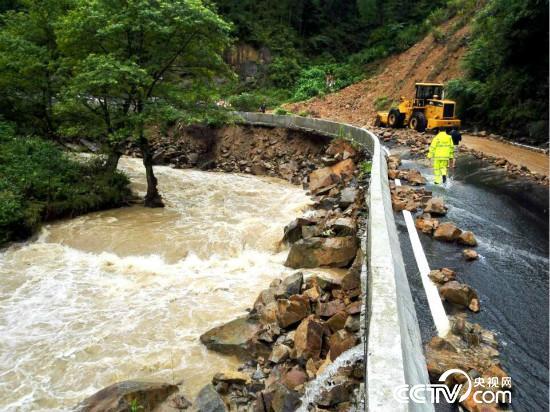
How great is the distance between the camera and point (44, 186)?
498 inches

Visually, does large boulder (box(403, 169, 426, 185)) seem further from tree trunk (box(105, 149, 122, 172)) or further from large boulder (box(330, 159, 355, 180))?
tree trunk (box(105, 149, 122, 172))

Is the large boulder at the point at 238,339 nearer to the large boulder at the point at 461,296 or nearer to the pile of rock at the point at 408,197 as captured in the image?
the large boulder at the point at 461,296

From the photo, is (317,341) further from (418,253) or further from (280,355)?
(418,253)

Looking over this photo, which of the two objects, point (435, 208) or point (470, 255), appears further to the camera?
point (435, 208)

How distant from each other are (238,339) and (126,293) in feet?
→ 10.3

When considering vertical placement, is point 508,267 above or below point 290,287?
above

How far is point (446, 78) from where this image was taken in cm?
2900

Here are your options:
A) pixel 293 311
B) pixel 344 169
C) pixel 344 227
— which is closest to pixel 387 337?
pixel 293 311

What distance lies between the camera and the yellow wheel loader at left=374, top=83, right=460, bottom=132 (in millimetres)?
19391

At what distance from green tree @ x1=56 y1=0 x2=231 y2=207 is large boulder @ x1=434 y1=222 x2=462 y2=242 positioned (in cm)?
845

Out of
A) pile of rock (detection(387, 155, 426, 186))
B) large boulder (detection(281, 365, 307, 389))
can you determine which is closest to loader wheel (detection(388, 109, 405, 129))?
pile of rock (detection(387, 155, 426, 186))

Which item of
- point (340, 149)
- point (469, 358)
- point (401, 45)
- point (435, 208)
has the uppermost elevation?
point (401, 45)

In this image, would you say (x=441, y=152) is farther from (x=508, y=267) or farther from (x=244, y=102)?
(x=244, y=102)

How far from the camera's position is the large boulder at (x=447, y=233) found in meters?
7.77
